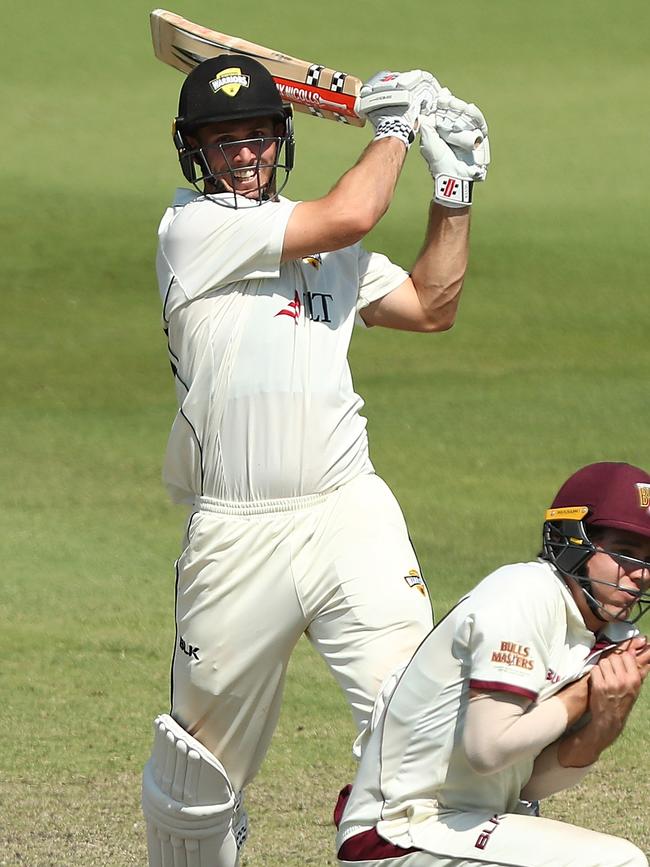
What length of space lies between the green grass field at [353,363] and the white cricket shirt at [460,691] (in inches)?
52.3

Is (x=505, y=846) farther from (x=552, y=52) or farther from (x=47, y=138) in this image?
(x=552, y=52)

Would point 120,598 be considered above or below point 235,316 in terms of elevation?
below

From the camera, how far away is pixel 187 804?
4.02m

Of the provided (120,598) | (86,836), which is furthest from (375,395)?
(86,836)

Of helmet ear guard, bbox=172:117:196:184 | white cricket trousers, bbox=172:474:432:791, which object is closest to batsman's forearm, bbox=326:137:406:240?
helmet ear guard, bbox=172:117:196:184

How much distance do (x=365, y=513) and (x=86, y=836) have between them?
54.7 inches

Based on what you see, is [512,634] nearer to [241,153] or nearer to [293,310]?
[293,310]

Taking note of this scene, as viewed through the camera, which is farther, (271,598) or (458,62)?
(458,62)

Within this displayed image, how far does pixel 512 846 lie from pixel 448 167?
6.14 feet

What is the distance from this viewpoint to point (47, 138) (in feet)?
51.5

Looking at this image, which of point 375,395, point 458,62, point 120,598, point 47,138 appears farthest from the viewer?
point 458,62

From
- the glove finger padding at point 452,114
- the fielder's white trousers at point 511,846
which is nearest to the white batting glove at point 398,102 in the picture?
the glove finger padding at point 452,114

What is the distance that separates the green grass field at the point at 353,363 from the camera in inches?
213

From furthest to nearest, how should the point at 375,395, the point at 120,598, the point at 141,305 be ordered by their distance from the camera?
the point at 141,305 < the point at 375,395 < the point at 120,598
